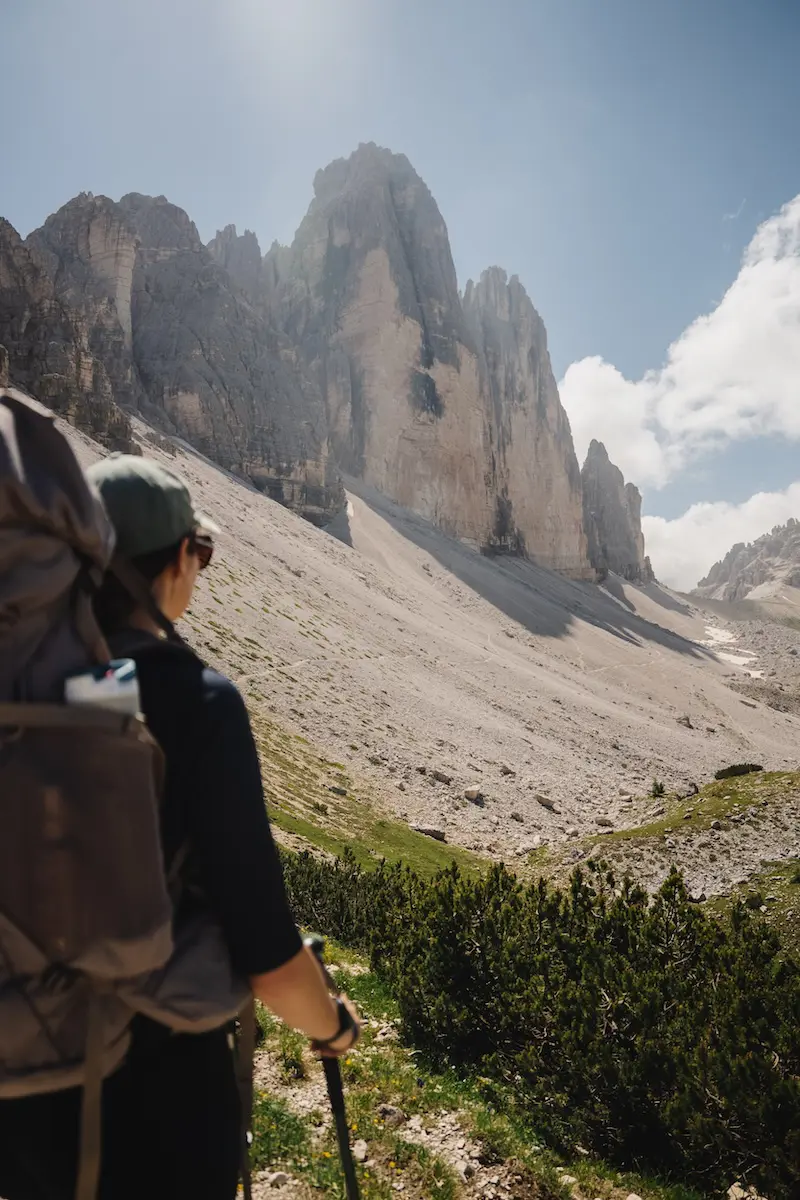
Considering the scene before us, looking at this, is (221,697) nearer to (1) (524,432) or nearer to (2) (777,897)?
(2) (777,897)

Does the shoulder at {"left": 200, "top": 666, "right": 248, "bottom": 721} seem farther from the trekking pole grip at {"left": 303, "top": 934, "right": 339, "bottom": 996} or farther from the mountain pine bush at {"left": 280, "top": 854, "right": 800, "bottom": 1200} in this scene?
the mountain pine bush at {"left": 280, "top": 854, "right": 800, "bottom": 1200}

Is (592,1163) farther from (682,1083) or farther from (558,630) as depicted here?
(558,630)

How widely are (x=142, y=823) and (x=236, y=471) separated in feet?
257

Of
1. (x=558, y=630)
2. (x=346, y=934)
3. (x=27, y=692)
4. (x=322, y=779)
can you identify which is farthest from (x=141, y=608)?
(x=558, y=630)

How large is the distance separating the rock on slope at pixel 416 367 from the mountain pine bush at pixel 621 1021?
95525 mm

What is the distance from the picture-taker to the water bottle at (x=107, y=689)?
1640 millimetres

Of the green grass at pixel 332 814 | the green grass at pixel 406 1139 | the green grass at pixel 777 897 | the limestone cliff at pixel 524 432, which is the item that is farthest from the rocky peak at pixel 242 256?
the green grass at pixel 406 1139

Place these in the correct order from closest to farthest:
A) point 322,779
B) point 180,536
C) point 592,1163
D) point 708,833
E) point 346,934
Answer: point 180,536 < point 592,1163 < point 346,934 < point 708,833 < point 322,779

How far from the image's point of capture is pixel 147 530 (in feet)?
6.72

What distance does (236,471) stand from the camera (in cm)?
7669

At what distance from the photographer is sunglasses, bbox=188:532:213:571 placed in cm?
223

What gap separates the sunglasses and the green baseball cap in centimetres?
6

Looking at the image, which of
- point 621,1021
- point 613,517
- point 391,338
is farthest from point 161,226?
point 613,517

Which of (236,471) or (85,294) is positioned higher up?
(85,294)
